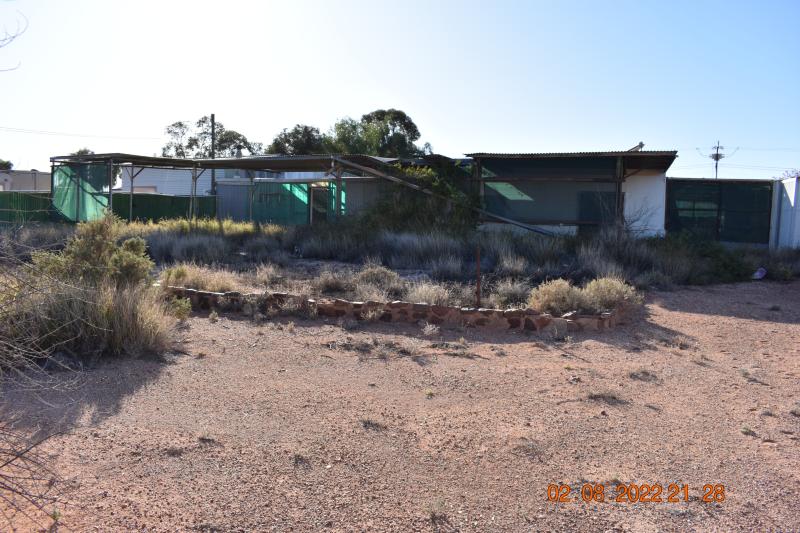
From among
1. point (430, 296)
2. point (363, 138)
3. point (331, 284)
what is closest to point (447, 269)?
point (331, 284)

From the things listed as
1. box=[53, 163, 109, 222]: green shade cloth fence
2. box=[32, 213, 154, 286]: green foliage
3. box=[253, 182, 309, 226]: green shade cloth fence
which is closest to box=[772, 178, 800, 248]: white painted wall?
box=[32, 213, 154, 286]: green foliage

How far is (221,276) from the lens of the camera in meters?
11.5

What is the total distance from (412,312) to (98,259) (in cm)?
411

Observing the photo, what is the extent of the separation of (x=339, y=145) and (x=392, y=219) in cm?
2411

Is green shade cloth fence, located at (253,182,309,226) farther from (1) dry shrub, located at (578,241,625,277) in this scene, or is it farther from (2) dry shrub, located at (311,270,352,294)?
(2) dry shrub, located at (311,270,352,294)

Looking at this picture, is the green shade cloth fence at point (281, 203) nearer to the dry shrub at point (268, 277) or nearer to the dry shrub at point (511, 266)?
the dry shrub at point (268, 277)

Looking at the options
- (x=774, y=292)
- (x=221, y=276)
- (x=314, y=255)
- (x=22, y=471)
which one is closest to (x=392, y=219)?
(x=314, y=255)

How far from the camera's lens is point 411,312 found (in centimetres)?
939

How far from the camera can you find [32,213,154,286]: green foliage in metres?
8.02

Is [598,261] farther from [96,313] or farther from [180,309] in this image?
[96,313]

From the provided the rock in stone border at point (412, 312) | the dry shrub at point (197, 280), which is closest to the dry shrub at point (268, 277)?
the dry shrub at point (197, 280)

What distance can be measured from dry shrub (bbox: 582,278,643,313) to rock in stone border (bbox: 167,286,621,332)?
0.18 m

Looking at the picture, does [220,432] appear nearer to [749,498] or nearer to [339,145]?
[749,498]
